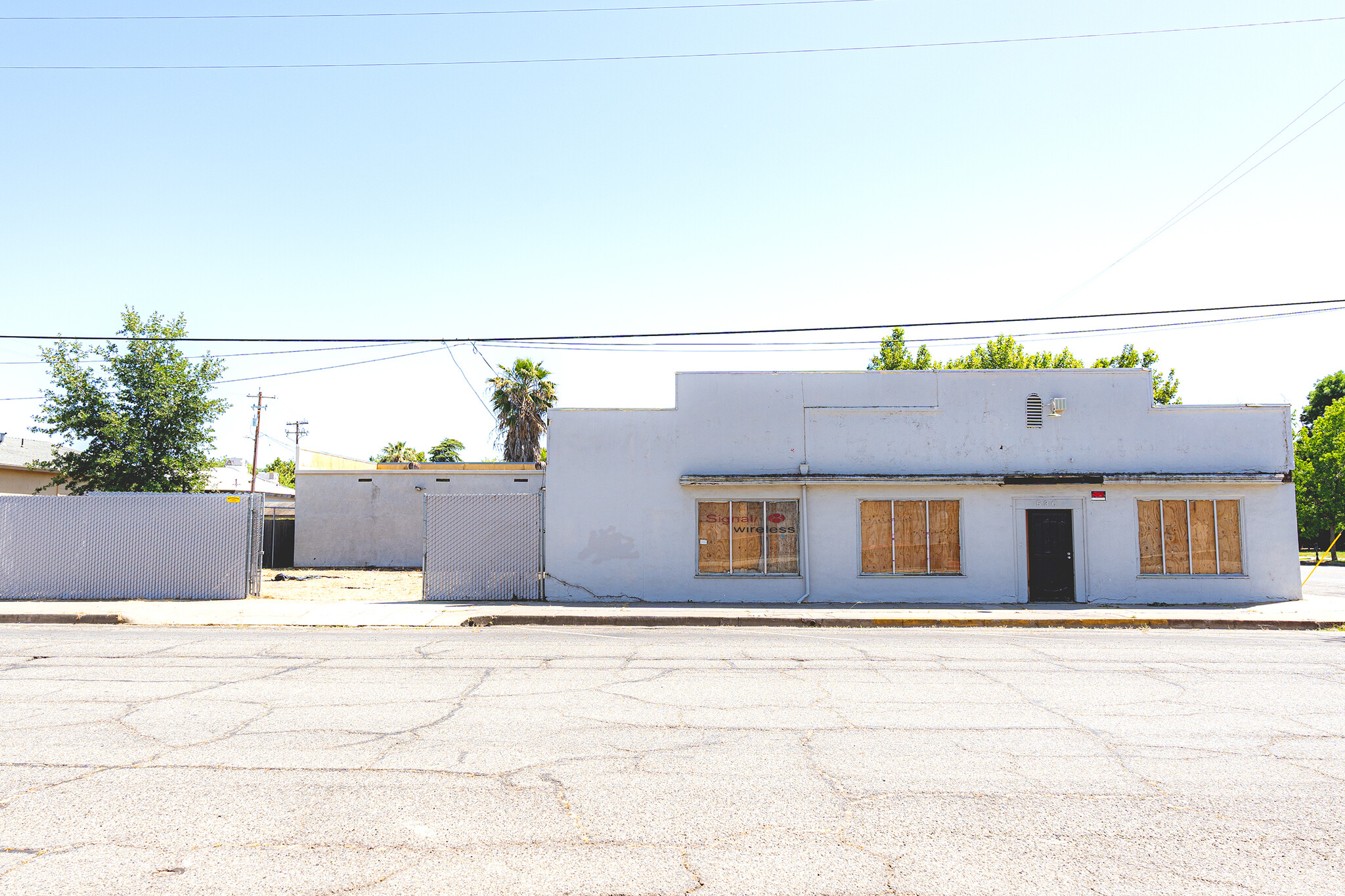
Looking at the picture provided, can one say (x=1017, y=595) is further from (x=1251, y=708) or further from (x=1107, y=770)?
(x=1107, y=770)

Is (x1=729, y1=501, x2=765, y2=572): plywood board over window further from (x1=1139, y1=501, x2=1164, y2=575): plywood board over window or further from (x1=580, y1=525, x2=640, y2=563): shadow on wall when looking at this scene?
(x1=1139, y1=501, x2=1164, y2=575): plywood board over window

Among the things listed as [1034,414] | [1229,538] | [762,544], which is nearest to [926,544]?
[762,544]

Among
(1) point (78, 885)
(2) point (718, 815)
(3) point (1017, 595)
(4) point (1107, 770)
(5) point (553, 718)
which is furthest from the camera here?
(3) point (1017, 595)

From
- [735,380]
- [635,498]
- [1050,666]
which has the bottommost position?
[1050,666]

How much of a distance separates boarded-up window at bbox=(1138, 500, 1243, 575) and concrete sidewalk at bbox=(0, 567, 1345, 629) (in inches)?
41.3

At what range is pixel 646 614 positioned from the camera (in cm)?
1631

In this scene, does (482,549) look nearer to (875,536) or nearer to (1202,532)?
(875,536)

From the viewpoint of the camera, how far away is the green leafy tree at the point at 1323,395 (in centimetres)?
6450

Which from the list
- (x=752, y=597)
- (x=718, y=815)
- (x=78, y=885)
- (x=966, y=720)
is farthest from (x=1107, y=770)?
(x=752, y=597)

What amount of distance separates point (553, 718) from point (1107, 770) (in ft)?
14.6

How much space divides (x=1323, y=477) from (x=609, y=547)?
153ft

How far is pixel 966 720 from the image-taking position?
766 centimetres

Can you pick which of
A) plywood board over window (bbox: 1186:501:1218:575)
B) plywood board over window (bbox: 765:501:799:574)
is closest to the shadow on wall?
plywood board over window (bbox: 765:501:799:574)

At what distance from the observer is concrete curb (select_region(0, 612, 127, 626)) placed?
15672mm
